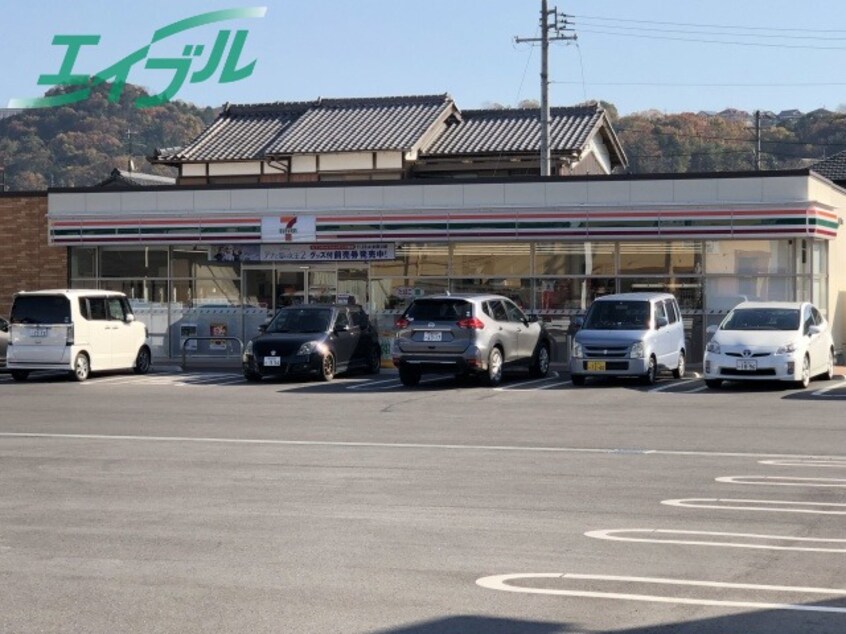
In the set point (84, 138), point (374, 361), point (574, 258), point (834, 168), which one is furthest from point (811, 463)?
point (84, 138)

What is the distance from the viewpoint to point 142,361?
31375 mm

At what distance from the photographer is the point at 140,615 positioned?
316 inches

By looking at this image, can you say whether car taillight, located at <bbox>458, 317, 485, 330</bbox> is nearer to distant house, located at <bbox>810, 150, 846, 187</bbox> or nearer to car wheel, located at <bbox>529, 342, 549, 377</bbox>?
car wheel, located at <bbox>529, 342, 549, 377</bbox>

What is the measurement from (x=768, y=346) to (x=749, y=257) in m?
6.74

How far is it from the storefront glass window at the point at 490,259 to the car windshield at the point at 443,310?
6604mm

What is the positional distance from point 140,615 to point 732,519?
513 cm

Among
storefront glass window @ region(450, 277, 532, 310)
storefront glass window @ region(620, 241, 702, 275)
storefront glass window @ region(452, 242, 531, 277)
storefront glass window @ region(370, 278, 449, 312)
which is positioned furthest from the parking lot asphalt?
storefront glass window @ region(370, 278, 449, 312)

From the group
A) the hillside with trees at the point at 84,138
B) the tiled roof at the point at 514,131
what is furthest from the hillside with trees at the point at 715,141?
the tiled roof at the point at 514,131

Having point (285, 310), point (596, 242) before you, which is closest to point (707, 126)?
point (596, 242)

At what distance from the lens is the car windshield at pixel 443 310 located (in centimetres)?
2623

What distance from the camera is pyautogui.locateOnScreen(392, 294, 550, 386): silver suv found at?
26000mm

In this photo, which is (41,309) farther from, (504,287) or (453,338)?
(504,287)

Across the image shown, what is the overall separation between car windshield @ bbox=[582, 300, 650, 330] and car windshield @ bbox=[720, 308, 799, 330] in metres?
1.56

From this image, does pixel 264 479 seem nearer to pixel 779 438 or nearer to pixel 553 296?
pixel 779 438
